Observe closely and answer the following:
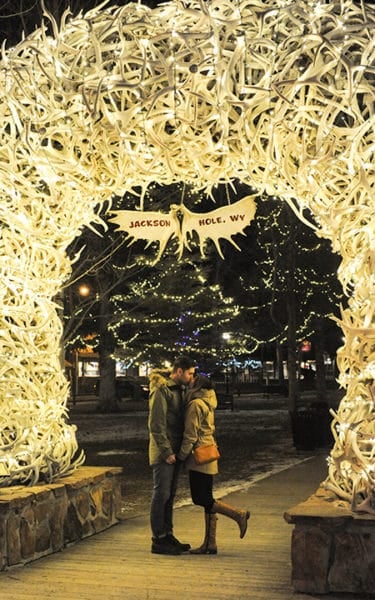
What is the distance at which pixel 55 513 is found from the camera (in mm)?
8297

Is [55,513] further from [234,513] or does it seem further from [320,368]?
[320,368]

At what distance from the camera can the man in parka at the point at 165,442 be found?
829cm

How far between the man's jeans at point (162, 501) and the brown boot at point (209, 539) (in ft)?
1.15

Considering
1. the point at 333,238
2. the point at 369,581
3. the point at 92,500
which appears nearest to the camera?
the point at 369,581

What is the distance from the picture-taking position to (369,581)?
6.60m

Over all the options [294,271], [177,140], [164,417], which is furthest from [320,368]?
[177,140]

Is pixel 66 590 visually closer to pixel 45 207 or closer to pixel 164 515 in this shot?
pixel 164 515

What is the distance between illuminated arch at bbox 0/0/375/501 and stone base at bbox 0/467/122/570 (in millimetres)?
269

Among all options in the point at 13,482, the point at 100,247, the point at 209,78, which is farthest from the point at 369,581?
the point at 100,247

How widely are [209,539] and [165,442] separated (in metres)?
0.97

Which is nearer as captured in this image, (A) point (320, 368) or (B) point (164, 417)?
(B) point (164, 417)

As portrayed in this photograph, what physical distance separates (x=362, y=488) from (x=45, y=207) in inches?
148

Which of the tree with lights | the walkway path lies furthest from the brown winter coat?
the tree with lights

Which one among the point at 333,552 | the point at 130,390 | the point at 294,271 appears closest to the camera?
the point at 333,552
